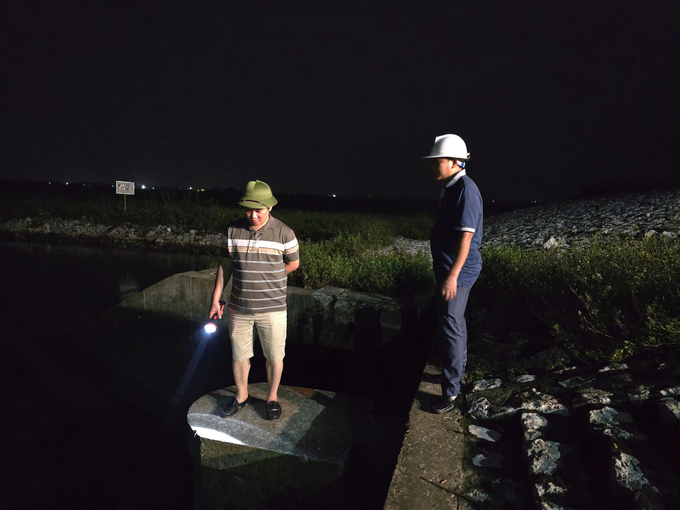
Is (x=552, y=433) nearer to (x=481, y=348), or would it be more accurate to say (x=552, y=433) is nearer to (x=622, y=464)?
(x=622, y=464)

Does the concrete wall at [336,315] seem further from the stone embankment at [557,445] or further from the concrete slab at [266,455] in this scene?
the stone embankment at [557,445]

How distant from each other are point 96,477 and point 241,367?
79.9 inches

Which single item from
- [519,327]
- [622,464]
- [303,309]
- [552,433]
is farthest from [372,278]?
[622,464]

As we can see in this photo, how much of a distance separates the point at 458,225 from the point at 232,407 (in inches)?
101

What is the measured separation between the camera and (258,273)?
11.3 feet

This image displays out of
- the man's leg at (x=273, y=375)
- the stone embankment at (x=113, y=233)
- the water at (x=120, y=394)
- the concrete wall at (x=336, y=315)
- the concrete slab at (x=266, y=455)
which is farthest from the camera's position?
the stone embankment at (x=113, y=233)

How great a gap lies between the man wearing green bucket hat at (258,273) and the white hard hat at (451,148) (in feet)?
4.52

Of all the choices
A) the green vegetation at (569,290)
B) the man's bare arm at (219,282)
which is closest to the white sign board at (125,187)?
the green vegetation at (569,290)

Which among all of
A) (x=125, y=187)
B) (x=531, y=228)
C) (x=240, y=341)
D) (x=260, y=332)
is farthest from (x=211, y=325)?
(x=125, y=187)

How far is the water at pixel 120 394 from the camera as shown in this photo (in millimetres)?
3980

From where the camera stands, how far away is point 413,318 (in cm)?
594

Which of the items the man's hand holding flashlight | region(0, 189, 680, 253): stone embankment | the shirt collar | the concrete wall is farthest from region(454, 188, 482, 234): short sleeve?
region(0, 189, 680, 253): stone embankment

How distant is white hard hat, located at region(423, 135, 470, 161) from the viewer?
324cm

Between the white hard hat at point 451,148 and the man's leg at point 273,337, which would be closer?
the white hard hat at point 451,148
